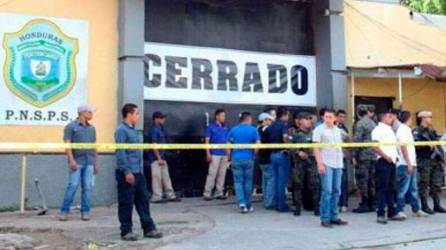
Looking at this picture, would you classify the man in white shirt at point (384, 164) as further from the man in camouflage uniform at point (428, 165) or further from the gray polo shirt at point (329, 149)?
the man in camouflage uniform at point (428, 165)

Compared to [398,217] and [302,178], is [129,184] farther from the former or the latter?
[398,217]

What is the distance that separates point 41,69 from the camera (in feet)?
38.8

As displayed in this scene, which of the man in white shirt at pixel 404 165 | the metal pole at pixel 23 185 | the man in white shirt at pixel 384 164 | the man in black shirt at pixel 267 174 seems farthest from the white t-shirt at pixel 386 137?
the metal pole at pixel 23 185

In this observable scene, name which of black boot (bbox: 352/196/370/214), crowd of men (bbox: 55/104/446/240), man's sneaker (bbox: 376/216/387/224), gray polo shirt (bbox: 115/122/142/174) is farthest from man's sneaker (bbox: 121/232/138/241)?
black boot (bbox: 352/196/370/214)

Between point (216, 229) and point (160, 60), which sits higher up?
point (160, 60)

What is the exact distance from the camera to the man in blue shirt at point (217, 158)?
1297cm

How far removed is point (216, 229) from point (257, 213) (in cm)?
183

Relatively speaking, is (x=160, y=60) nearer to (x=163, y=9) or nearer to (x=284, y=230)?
(x=163, y=9)

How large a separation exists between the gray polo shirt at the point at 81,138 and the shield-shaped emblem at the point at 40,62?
186 cm

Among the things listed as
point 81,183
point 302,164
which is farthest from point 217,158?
point 81,183

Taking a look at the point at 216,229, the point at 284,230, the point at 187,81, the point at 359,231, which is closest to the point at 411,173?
the point at 359,231

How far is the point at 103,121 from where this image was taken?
12.2m

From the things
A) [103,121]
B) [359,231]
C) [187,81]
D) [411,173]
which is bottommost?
[359,231]

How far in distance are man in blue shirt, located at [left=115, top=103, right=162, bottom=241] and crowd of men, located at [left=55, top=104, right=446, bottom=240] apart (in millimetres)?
15
